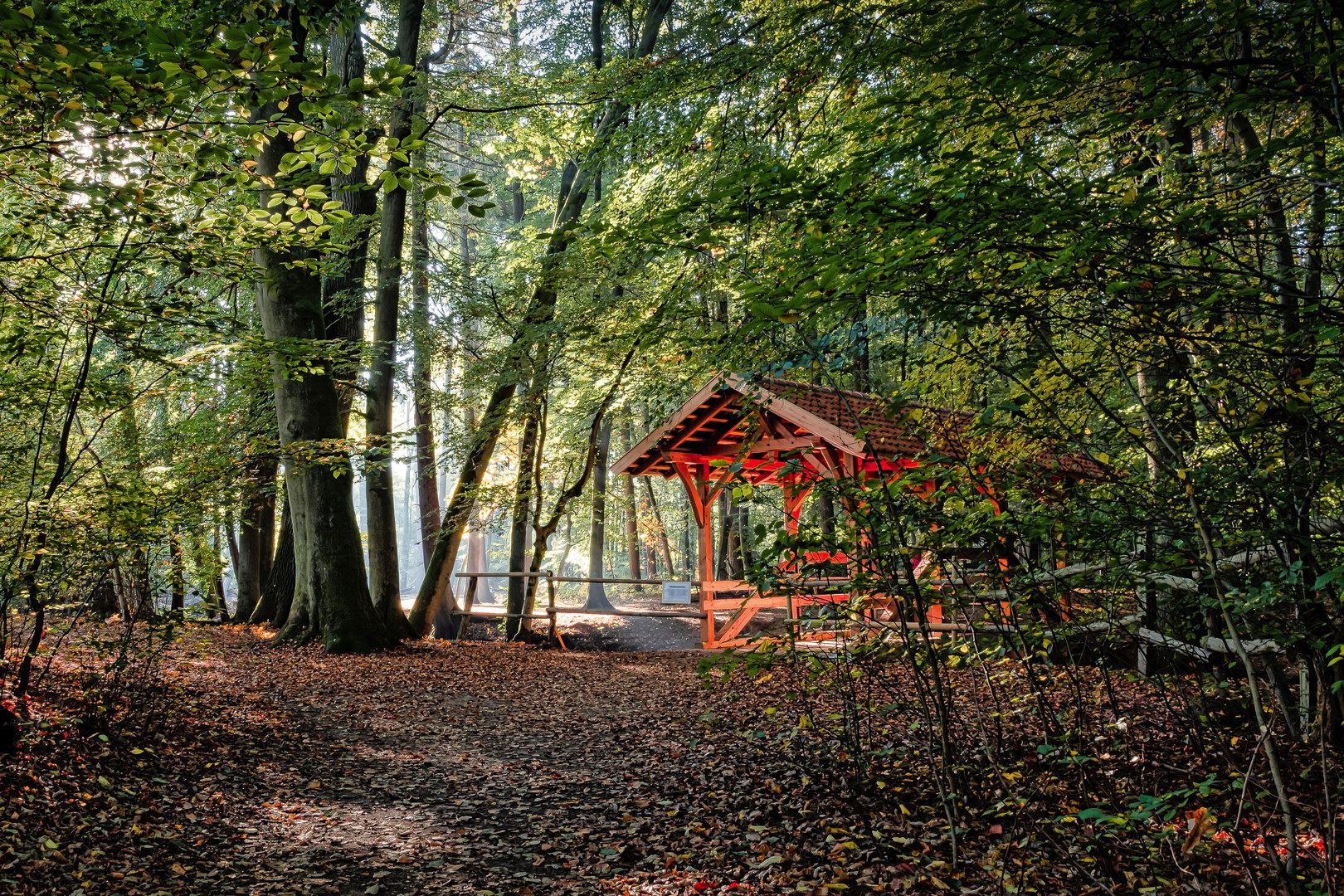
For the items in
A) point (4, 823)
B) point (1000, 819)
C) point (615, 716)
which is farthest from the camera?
point (615, 716)

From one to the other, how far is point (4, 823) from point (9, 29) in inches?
121

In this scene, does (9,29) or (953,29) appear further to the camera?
(953,29)

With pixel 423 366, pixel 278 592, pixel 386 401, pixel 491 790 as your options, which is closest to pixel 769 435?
pixel 386 401

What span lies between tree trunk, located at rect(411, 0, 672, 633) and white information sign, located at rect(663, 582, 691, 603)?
151 inches

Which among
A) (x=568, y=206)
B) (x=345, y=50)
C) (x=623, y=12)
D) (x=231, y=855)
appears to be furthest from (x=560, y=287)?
(x=231, y=855)

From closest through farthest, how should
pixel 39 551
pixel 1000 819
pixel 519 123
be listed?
pixel 1000 819
pixel 39 551
pixel 519 123

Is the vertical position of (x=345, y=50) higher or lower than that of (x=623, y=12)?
lower

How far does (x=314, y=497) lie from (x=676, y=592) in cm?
686

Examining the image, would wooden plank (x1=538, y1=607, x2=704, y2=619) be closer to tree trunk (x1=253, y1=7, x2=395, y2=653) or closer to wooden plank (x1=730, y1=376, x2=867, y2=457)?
tree trunk (x1=253, y1=7, x2=395, y2=653)

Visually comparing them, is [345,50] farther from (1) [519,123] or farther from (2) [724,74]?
(2) [724,74]

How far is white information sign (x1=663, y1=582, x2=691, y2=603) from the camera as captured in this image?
13.9 meters

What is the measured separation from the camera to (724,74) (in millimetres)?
5789

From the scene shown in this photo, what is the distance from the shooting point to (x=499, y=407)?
11391 mm

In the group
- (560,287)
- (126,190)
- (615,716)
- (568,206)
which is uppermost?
(568,206)
